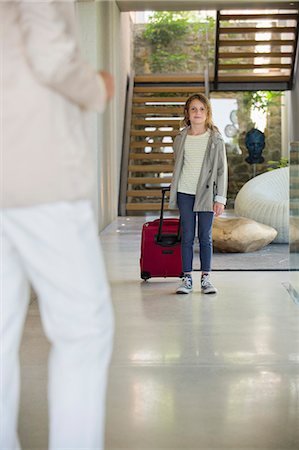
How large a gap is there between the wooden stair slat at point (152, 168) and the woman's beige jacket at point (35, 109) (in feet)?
35.2

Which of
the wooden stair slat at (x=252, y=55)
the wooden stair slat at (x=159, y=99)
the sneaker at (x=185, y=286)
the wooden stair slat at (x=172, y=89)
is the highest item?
the wooden stair slat at (x=252, y=55)

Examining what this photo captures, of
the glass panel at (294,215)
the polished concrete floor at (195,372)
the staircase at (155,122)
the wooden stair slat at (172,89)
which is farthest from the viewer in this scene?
the wooden stair slat at (172,89)

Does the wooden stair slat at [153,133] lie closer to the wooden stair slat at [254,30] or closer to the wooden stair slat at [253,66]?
the wooden stair slat at [253,66]

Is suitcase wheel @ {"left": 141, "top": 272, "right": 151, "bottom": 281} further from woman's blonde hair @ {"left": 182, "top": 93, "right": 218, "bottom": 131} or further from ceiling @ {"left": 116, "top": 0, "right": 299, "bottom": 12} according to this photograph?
ceiling @ {"left": 116, "top": 0, "right": 299, "bottom": 12}

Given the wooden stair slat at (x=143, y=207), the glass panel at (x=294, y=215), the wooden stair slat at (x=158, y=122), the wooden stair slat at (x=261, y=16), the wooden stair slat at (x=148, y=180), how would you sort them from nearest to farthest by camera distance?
the glass panel at (x=294, y=215)
the wooden stair slat at (x=143, y=207)
the wooden stair slat at (x=148, y=180)
the wooden stair slat at (x=261, y=16)
the wooden stair slat at (x=158, y=122)

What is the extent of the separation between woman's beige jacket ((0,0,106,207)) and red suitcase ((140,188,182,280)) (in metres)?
3.92

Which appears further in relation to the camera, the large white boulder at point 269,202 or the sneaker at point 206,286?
the large white boulder at point 269,202

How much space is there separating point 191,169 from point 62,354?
139 inches

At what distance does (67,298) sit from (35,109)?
14.8 inches

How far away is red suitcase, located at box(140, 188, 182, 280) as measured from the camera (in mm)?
5566

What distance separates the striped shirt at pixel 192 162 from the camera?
5148 millimetres

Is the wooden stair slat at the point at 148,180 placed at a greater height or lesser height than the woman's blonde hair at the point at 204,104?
lesser

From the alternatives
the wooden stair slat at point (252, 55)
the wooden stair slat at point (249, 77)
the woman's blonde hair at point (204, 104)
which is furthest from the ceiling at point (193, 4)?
the woman's blonde hair at point (204, 104)

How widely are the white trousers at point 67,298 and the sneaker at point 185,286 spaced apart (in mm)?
3503
